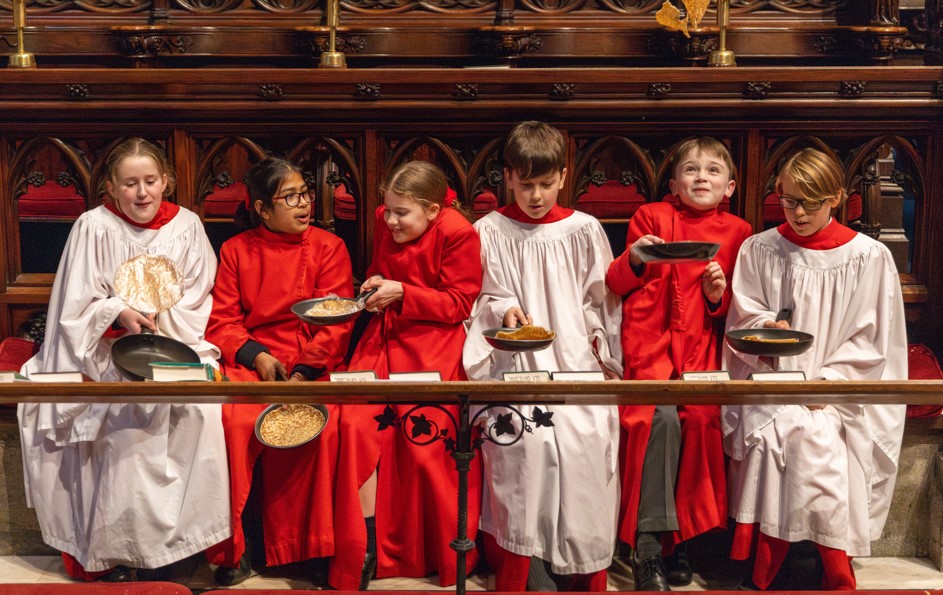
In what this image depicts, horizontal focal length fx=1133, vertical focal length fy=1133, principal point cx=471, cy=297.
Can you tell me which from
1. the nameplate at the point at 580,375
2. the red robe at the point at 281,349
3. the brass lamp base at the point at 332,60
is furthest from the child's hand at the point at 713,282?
the brass lamp base at the point at 332,60

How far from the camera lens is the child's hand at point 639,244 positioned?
160 inches

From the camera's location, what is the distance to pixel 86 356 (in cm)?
421

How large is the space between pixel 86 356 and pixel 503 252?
5.30ft

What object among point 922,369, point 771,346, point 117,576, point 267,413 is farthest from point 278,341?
point 922,369

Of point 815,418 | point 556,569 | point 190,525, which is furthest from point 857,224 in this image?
point 190,525

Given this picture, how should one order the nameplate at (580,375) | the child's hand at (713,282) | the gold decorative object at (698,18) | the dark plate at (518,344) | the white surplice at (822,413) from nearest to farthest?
the nameplate at (580,375) → the dark plate at (518,344) → the white surplice at (822,413) → the child's hand at (713,282) → the gold decorative object at (698,18)

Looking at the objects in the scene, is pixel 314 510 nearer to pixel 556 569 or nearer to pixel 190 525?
pixel 190 525

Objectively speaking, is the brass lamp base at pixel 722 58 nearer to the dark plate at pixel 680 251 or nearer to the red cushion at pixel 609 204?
the red cushion at pixel 609 204

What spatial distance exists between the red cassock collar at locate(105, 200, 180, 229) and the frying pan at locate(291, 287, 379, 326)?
2.28 feet

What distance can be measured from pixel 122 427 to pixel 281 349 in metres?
0.65

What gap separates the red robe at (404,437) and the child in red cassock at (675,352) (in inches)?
23.6

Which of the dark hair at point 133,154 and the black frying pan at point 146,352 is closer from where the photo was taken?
the black frying pan at point 146,352

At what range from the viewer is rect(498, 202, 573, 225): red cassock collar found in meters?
4.42

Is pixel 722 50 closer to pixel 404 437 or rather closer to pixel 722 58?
pixel 722 58
